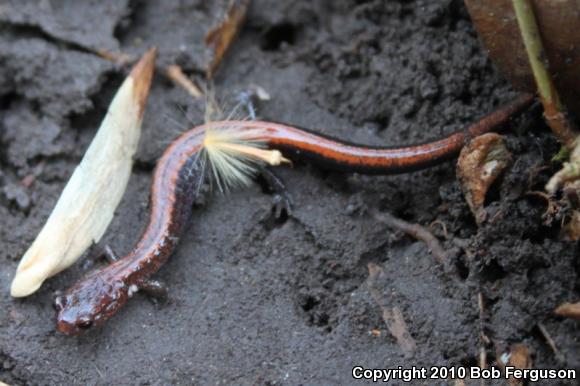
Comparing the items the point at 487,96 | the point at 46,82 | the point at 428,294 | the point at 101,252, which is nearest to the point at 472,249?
the point at 428,294

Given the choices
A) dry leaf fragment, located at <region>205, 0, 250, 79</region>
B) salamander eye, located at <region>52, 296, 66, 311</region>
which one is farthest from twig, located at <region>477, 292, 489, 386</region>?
dry leaf fragment, located at <region>205, 0, 250, 79</region>

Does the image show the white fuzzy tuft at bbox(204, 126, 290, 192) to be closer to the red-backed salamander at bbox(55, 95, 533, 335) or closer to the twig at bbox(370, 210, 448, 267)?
the red-backed salamander at bbox(55, 95, 533, 335)

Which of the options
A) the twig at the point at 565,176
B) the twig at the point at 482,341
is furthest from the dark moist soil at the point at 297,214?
the twig at the point at 565,176

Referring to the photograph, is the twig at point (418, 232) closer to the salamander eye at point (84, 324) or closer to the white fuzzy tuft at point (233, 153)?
the white fuzzy tuft at point (233, 153)

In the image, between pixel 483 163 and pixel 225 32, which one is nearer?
pixel 483 163

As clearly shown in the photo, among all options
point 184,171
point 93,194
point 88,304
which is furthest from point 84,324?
point 184,171

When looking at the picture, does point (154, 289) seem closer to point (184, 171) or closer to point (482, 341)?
point (184, 171)
